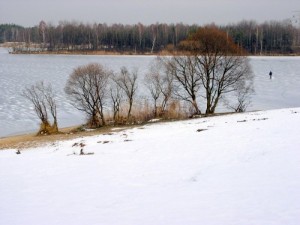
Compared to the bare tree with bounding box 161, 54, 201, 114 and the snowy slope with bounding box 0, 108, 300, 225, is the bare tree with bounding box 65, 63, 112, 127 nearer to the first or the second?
the bare tree with bounding box 161, 54, 201, 114

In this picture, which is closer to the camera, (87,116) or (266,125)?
(266,125)

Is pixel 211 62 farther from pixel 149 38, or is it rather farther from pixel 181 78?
pixel 149 38

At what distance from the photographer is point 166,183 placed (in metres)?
9.45

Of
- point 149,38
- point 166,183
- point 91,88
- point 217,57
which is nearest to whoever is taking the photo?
point 166,183

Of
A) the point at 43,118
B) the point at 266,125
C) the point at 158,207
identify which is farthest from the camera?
the point at 43,118

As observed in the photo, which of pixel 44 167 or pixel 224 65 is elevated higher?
pixel 224 65

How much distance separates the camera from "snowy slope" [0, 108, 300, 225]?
730cm

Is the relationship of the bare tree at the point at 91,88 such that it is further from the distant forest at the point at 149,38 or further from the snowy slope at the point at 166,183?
the distant forest at the point at 149,38

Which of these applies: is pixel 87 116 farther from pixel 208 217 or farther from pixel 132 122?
pixel 208 217

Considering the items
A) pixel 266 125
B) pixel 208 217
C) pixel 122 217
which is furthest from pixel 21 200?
pixel 266 125

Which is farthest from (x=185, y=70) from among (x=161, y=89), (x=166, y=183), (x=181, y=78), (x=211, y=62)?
(x=166, y=183)

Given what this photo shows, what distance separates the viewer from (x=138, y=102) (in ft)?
103

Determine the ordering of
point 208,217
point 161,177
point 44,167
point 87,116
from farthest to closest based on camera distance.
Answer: point 87,116 → point 44,167 → point 161,177 → point 208,217

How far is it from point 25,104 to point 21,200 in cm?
2478
